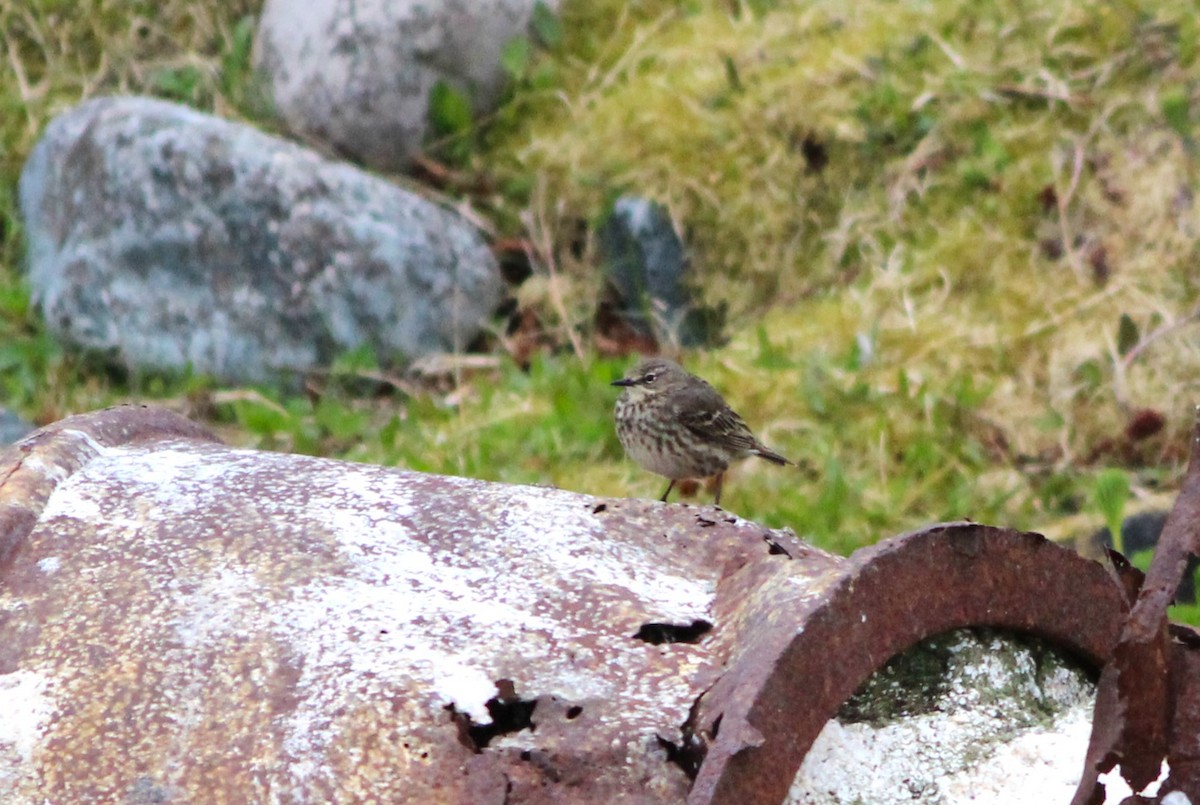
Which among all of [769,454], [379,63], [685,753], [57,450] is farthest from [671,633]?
[379,63]

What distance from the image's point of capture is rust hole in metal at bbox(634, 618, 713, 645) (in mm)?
1863

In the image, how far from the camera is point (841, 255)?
21.0 feet

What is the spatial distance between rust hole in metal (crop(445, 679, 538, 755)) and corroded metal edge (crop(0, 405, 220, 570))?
0.60 meters

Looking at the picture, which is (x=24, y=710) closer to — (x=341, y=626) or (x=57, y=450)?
(x=341, y=626)

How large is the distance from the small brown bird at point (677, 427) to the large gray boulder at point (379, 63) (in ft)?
7.50

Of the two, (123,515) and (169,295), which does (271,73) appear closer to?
(169,295)

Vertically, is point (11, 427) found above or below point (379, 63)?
below

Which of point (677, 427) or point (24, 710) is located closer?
point (24, 710)

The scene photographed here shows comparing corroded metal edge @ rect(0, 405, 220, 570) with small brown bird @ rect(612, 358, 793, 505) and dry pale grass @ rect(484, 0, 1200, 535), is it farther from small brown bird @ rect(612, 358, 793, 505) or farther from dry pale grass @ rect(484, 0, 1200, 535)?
dry pale grass @ rect(484, 0, 1200, 535)

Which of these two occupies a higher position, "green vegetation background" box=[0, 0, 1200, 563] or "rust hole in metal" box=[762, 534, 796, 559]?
"rust hole in metal" box=[762, 534, 796, 559]

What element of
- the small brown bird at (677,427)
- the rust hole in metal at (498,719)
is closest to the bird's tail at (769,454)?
the small brown bird at (677,427)

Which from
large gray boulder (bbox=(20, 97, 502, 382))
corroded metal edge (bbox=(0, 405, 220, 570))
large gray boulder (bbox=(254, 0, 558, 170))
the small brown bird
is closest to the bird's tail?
the small brown bird

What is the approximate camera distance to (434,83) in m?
7.13

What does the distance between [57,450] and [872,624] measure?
1088mm
